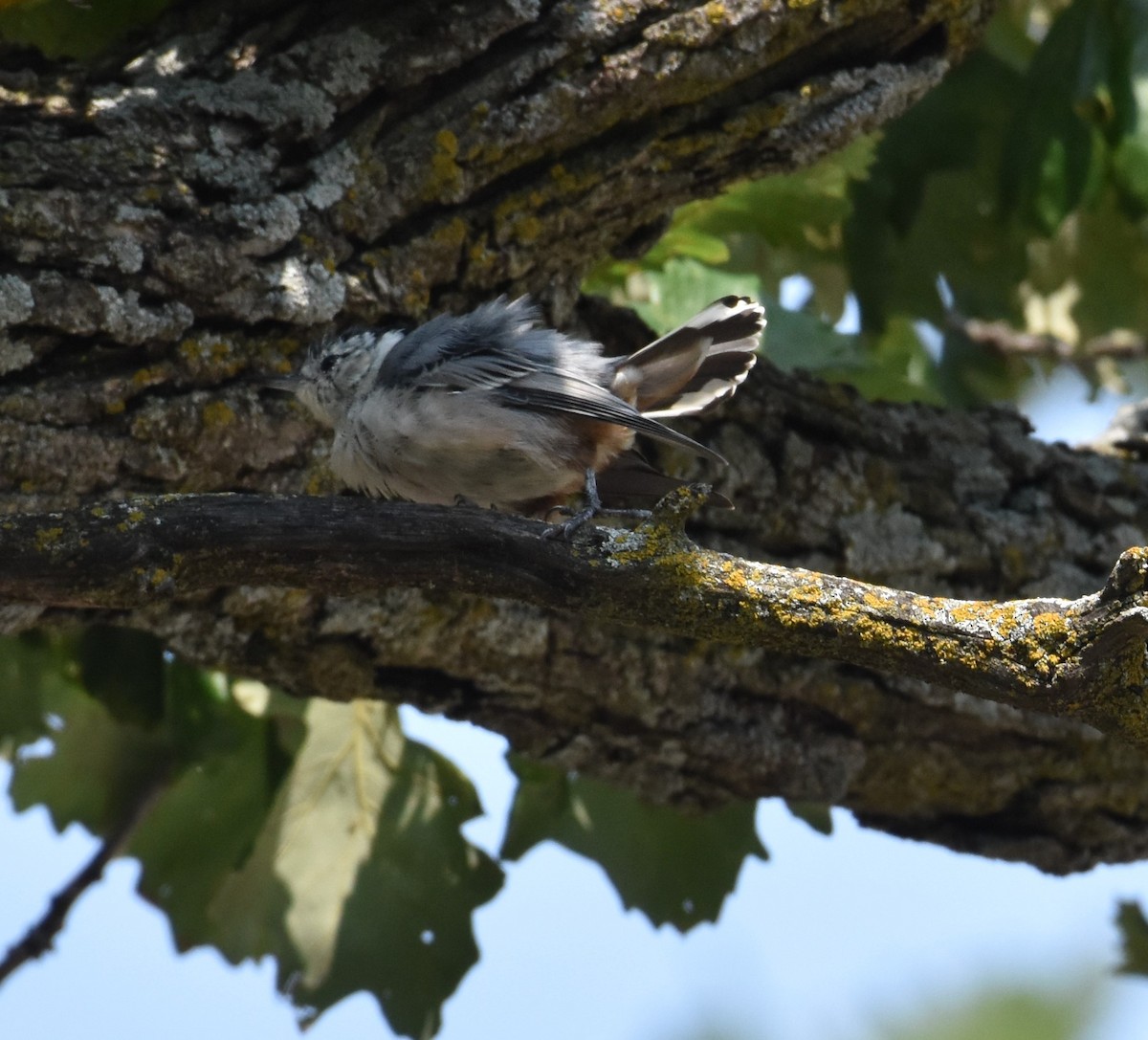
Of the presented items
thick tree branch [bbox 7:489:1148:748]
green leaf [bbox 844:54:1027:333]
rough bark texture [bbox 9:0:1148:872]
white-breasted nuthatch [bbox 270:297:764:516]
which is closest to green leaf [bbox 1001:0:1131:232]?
green leaf [bbox 844:54:1027:333]

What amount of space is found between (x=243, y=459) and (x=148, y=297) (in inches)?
17.6

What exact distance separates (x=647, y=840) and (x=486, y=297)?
1.79m

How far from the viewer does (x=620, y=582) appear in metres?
2.52

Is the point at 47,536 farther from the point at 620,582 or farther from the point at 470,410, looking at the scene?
the point at 470,410

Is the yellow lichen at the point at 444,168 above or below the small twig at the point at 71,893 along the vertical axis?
above

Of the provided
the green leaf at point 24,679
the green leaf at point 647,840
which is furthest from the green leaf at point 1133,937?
the green leaf at point 24,679

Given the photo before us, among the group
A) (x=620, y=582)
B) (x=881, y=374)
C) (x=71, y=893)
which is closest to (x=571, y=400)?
(x=620, y=582)

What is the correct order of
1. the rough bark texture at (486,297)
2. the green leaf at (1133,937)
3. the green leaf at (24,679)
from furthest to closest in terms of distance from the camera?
the green leaf at (1133,937) → the green leaf at (24,679) → the rough bark texture at (486,297)

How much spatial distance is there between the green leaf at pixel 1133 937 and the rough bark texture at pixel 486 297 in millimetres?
313

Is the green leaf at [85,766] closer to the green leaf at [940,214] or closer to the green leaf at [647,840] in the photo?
the green leaf at [647,840]

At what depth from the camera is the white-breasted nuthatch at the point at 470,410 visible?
11.5ft

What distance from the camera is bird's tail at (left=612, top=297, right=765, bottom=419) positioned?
3846 mm

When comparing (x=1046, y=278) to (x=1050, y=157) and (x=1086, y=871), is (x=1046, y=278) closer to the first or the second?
(x=1050, y=157)

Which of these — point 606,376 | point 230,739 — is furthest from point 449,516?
point 230,739
